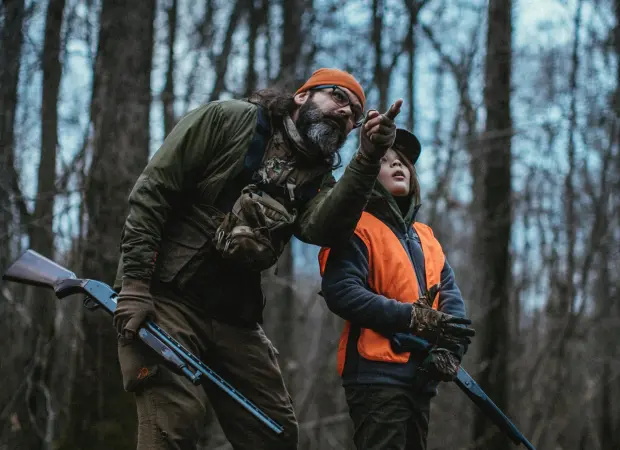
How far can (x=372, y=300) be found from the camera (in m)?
3.28

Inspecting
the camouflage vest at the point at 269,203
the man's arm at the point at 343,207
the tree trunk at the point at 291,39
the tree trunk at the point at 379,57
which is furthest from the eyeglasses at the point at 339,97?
the tree trunk at the point at 379,57

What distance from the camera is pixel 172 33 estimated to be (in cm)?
1042

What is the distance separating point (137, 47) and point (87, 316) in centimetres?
261

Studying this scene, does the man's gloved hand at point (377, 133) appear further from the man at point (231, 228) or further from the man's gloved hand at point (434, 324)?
the man's gloved hand at point (434, 324)

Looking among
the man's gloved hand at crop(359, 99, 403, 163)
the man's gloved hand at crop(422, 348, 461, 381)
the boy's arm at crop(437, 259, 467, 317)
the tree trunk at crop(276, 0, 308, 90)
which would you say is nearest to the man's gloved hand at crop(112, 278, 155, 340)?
the man's gloved hand at crop(359, 99, 403, 163)

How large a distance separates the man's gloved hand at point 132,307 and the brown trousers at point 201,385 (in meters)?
0.11

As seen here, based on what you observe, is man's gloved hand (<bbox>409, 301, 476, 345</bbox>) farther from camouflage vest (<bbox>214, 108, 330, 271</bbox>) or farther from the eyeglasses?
the eyeglasses

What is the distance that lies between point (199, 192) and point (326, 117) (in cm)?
75

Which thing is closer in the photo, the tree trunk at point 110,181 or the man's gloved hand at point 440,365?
the man's gloved hand at point 440,365

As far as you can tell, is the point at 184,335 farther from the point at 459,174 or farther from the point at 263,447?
the point at 459,174

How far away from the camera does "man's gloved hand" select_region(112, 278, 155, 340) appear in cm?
309

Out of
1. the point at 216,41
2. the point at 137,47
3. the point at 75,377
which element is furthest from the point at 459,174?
the point at 75,377

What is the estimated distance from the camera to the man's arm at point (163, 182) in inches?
A: 125

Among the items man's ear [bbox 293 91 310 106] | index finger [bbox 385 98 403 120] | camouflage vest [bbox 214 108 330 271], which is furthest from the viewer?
man's ear [bbox 293 91 310 106]
